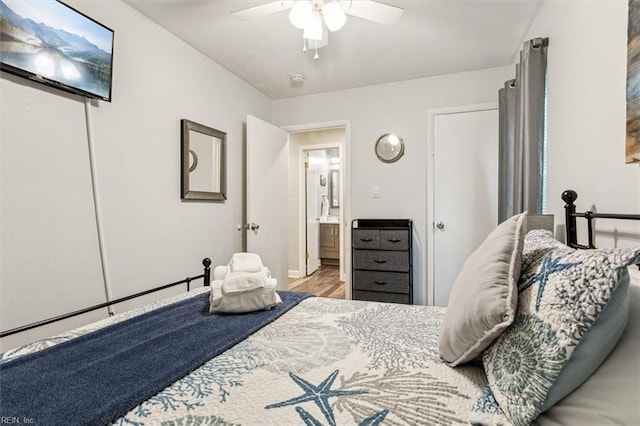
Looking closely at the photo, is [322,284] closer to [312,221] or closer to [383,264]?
[312,221]

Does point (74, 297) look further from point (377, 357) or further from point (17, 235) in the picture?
point (377, 357)

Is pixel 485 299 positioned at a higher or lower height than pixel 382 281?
higher

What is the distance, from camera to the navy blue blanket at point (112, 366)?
0.73 meters

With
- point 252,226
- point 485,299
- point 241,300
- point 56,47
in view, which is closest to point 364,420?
point 485,299

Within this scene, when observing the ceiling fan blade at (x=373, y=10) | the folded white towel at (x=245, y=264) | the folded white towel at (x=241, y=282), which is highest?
the ceiling fan blade at (x=373, y=10)

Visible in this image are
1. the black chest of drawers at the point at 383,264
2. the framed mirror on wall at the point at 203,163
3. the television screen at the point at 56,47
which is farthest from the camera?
the black chest of drawers at the point at 383,264

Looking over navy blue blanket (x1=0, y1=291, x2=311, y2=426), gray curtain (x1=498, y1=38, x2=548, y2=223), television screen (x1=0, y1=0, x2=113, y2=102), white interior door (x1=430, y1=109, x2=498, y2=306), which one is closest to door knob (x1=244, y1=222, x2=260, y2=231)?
television screen (x1=0, y1=0, x2=113, y2=102)

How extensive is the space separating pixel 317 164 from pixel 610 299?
5.23 meters

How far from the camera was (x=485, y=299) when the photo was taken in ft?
2.53

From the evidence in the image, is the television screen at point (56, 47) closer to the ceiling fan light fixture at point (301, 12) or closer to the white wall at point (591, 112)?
the ceiling fan light fixture at point (301, 12)


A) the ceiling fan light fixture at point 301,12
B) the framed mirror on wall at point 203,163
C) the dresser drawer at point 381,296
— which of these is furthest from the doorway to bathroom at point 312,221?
the ceiling fan light fixture at point 301,12

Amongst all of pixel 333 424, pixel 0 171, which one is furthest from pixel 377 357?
pixel 0 171

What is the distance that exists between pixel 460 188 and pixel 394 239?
0.88 meters

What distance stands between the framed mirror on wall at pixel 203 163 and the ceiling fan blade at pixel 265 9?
3.27ft
